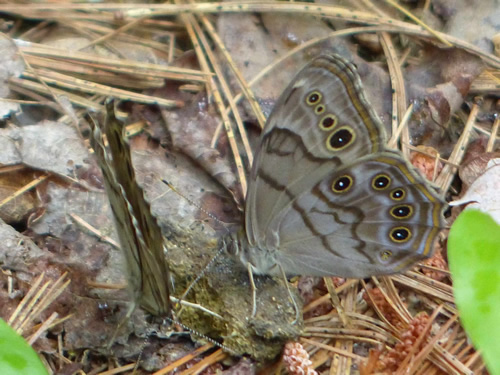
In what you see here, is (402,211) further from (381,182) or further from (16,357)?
(16,357)

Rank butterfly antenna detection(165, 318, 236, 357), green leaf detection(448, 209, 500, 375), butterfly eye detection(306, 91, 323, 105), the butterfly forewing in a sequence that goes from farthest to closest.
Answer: butterfly antenna detection(165, 318, 236, 357)
butterfly eye detection(306, 91, 323, 105)
the butterfly forewing
green leaf detection(448, 209, 500, 375)

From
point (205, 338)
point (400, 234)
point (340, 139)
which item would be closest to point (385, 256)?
point (400, 234)

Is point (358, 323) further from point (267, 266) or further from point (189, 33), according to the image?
point (189, 33)

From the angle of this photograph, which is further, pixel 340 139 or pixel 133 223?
pixel 340 139

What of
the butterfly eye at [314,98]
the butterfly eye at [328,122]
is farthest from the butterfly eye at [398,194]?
the butterfly eye at [314,98]

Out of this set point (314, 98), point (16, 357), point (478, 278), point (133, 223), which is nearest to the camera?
point (478, 278)

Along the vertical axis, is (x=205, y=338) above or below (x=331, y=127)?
below

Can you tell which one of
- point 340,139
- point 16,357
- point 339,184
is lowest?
point 16,357

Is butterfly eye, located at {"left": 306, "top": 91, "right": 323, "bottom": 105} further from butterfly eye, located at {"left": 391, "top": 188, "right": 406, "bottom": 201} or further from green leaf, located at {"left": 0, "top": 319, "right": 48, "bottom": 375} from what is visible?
green leaf, located at {"left": 0, "top": 319, "right": 48, "bottom": 375}

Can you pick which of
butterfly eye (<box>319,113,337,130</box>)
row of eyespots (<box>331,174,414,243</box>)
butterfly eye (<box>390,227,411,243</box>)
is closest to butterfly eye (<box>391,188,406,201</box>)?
row of eyespots (<box>331,174,414,243</box>)
